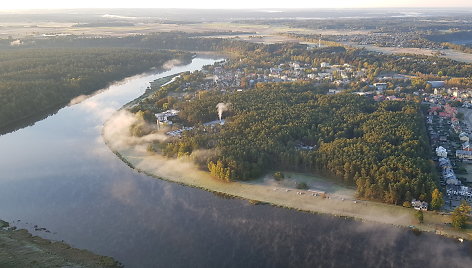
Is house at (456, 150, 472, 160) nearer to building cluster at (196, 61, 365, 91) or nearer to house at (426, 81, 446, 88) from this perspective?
building cluster at (196, 61, 365, 91)

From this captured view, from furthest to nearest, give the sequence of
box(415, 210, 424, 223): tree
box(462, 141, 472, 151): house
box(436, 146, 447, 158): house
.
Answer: box(462, 141, 472, 151): house, box(436, 146, 447, 158): house, box(415, 210, 424, 223): tree

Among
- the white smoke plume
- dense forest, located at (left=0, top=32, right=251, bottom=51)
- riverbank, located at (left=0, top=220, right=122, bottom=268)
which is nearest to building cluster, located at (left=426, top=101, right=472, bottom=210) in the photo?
the white smoke plume

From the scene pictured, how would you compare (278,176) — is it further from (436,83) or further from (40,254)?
(436,83)

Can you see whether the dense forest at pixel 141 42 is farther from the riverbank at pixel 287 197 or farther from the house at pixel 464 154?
the house at pixel 464 154

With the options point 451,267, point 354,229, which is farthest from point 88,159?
point 451,267

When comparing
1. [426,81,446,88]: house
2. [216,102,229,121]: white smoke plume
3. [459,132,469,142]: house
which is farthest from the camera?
[426,81,446,88]: house

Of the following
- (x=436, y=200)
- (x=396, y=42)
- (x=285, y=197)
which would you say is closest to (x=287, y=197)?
(x=285, y=197)

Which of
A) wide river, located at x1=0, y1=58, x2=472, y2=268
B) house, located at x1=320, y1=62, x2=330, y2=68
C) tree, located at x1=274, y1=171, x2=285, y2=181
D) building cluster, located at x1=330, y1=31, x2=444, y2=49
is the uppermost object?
building cluster, located at x1=330, y1=31, x2=444, y2=49

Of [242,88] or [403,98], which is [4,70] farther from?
[403,98]

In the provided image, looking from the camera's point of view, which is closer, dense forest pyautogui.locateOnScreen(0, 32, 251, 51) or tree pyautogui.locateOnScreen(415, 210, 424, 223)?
tree pyautogui.locateOnScreen(415, 210, 424, 223)
